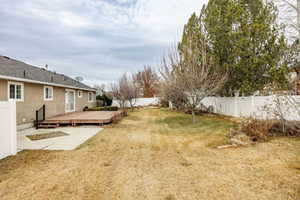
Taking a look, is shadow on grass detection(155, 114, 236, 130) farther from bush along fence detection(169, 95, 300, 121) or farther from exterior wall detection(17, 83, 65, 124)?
exterior wall detection(17, 83, 65, 124)

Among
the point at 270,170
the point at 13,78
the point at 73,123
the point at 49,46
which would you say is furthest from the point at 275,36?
the point at 49,46

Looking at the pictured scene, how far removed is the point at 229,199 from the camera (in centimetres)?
279

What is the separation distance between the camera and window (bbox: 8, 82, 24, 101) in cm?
867

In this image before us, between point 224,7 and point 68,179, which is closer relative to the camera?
point 68,179

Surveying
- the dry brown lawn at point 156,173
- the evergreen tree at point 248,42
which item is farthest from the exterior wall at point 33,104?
the evergreen tree at point 248,42

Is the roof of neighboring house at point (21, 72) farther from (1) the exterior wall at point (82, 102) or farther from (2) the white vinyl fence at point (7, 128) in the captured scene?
(2) the white vinyl fence at point (7, 128)

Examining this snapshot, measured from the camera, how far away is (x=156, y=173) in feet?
12.7

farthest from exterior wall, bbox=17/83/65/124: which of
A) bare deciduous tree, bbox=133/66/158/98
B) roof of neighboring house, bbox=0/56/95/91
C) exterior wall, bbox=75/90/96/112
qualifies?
bare deciduous tree, bbox=133/66/158/98

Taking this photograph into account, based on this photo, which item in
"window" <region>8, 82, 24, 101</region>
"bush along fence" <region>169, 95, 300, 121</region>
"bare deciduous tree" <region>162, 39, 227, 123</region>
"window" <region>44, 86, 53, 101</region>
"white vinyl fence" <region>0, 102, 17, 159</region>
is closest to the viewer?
"white vinyl fence" <region>0, 102, 17, 159</region>

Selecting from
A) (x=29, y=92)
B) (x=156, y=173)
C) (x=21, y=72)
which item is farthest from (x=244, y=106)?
(x=21, y=72)

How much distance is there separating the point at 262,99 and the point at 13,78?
14720 millimetres

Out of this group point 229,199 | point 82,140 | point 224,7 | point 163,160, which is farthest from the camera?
point 224,7

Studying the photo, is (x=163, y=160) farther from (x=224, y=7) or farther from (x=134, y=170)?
(x=224, y=7)

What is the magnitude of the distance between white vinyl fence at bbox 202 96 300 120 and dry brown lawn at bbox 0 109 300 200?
3624 millimetres
